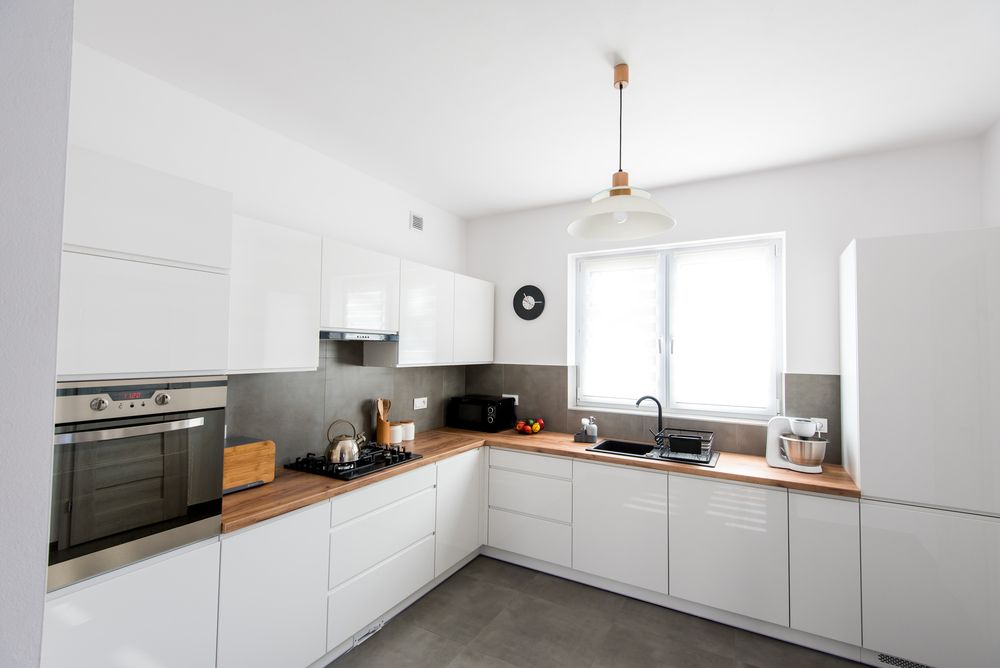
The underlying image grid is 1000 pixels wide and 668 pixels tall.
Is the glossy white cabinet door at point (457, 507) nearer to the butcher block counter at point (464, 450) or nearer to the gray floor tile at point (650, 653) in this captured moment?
the butcher block counter at point (464, 450)

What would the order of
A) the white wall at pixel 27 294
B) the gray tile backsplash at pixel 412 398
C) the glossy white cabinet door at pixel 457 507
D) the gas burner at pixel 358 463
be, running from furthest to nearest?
the glossy white cabinet door at pixel 457 507 < the gray tile backsplash at pixel 412 398 < the gas burner at pixel 358 463 < the white wall at pixel 27 294

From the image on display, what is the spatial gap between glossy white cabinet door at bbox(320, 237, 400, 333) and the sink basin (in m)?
1.69

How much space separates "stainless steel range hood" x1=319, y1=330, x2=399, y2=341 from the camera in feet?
8.03

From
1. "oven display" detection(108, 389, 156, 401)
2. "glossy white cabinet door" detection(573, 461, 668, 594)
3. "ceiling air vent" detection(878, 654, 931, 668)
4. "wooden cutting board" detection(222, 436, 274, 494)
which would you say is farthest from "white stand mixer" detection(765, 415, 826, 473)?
"oven display" detection(108, 389, 156, 401)

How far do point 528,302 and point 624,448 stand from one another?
1448 millimetres

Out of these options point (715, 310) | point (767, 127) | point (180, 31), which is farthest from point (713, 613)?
point (180, 31)

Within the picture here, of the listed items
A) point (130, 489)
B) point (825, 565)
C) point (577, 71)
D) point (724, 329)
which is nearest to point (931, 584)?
point (825, 565)

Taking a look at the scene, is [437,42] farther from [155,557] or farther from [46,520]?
[155,557]

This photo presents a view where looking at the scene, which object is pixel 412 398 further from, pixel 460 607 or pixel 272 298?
pixel 272 298

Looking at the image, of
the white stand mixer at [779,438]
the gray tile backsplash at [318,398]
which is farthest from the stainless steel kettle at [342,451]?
the white stand mixer at [779,438]

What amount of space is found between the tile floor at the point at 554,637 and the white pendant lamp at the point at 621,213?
2.14m

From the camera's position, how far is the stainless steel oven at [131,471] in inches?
51.8

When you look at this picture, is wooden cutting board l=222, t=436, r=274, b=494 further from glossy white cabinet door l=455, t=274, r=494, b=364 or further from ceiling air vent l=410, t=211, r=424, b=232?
ceiling air vent l=410, t=211, r=424, b=232

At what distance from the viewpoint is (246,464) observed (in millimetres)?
2135
